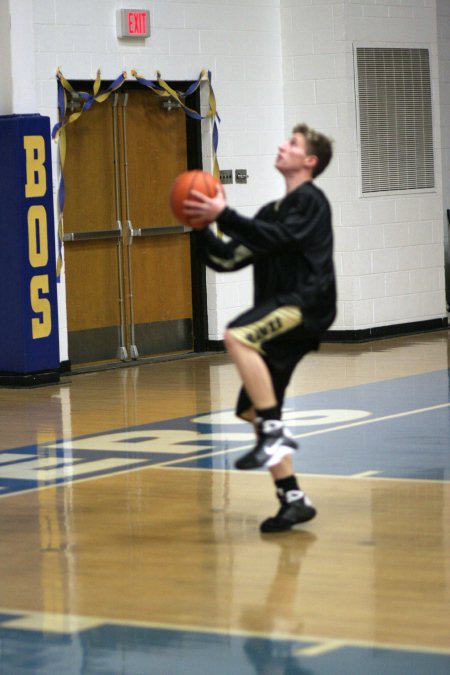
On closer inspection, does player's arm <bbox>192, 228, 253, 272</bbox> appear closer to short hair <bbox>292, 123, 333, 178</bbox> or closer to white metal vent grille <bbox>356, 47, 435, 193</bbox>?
short hair <bbox>292, 123, 333, 178</bbox>

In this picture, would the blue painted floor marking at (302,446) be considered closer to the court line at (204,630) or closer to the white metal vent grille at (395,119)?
the court line at (204,630)

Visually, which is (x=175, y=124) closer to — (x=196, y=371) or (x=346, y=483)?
(x=196, y=371)

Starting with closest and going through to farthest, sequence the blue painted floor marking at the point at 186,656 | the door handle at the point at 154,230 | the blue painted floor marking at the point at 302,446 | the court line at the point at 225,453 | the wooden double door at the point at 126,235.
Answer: the blue painted floor marking at the point at 186,656
the court line at the point at 225,453
the blue painted floor marking at the point at 302,446
the wooden double door at the point at 126,235
the door handle at the point at 154,230

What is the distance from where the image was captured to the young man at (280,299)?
20.9 ft

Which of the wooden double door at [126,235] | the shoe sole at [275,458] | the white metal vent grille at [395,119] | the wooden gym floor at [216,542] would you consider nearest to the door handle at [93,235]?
the wooden double door at [126,235]

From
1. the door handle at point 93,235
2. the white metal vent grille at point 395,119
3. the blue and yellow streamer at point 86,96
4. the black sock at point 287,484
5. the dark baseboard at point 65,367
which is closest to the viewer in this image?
the black sock at point 287,484

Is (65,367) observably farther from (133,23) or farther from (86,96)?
(133,23)

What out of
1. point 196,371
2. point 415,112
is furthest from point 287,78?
point 196,371

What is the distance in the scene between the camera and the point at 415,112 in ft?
52.2

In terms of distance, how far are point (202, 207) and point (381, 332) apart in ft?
30.8

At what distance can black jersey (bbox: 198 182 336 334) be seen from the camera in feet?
20.9

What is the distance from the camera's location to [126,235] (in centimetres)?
1406

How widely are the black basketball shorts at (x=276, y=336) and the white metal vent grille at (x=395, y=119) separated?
8.89 metres

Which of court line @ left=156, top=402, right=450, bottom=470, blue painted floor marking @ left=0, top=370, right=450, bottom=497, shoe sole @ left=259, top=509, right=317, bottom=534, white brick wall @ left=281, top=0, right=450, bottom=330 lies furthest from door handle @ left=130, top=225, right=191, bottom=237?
shoe sole @ left=259, top=509, right=317, bottom=534
